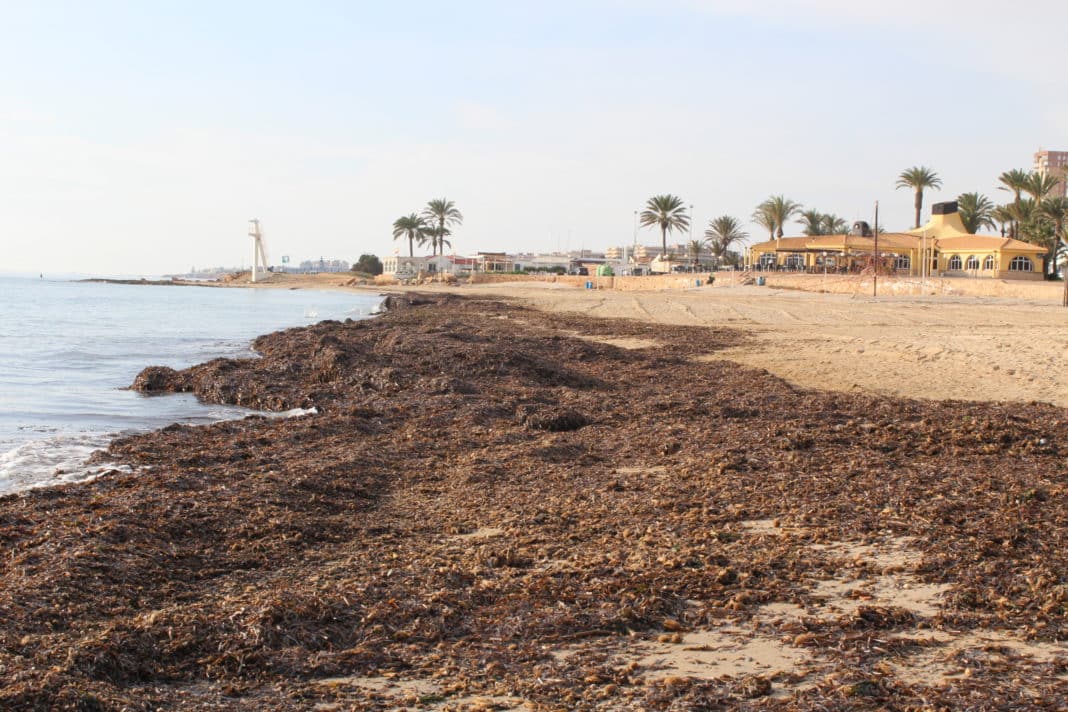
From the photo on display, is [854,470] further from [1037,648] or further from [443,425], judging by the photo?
[443,425]

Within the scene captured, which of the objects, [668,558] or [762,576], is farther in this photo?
[668,558]

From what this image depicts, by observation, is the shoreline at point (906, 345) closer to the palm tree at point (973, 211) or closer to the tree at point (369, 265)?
the palm tree at point (973, 211)

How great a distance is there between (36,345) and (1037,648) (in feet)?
85.4

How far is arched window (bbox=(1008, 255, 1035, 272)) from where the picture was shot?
5388 cm

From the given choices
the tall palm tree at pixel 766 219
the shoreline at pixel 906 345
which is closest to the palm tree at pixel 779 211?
the tall palm tree at pixel 766 219

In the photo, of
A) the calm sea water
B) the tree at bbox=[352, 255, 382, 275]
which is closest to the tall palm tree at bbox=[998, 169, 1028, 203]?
the calm sea water

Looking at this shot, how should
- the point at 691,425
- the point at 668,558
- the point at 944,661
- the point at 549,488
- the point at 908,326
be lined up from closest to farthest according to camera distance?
the point at 944,661, the point at 668,558, the point at 549,488, the point at 691,425, the point at 908,326

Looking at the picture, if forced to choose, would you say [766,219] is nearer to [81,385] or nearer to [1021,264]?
[1021,264]

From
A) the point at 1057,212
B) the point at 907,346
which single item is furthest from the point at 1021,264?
the point at 907,346

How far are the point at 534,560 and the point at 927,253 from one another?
60708 millimetres

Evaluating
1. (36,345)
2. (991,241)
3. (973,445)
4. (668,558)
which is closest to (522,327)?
(36,345)

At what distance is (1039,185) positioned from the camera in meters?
59.7

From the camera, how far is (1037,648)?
144 inches

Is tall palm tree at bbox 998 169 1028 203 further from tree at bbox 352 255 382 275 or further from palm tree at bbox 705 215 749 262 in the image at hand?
Answer: tree at bbox 352 255 382 275
